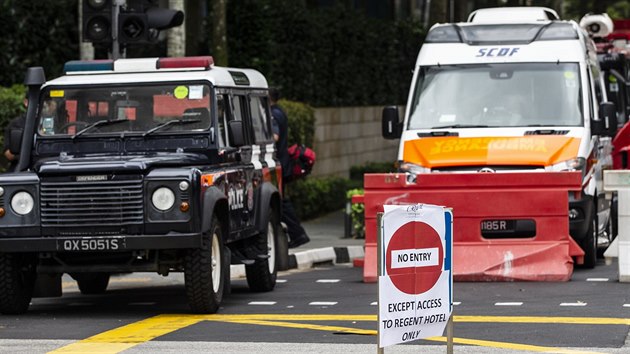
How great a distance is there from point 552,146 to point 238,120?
151 inches

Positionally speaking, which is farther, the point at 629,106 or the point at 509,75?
the point at 629,106

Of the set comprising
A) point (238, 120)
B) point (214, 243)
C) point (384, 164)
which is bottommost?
point (384, 164)

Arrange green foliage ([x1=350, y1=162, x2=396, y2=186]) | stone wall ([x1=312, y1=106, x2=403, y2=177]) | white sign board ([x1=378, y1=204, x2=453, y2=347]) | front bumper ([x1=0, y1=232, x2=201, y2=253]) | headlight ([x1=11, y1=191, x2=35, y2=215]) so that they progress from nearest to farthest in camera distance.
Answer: white sign board ([x1=378, y1=204, x2=453, y2=347]), front bumper ([x1=0, y1=232, x2=201, y2=253]), headlight ([x1=11, y1=191, x2=35, y2=215]), stone wall ([x1=312, y1=106, x2=403, y2=177]), green foliage ([x1=350, y1=162, x2=396, y2=186])

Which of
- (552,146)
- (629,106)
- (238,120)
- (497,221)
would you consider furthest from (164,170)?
(629,106)

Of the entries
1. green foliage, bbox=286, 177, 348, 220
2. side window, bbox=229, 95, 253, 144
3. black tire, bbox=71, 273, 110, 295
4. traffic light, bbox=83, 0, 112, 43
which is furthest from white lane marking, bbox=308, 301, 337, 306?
green foliage, bbox=286, 177, 348, 220

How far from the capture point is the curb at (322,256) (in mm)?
18547

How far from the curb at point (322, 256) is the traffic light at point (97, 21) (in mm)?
2951

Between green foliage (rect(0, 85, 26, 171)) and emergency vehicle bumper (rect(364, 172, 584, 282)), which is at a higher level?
green foliage (rect(0, 85, 26, 171))

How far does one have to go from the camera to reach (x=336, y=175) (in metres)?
30.2

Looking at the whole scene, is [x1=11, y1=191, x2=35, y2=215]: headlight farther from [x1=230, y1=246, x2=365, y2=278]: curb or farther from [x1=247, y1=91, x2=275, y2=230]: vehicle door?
[x1=230, y1=246, x2=365, y2=278]: curb

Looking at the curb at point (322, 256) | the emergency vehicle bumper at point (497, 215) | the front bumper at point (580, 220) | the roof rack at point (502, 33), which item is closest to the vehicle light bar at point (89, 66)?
the emergency vehicle bumper at point (497, 215)

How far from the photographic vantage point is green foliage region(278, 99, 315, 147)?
23719 millimetres

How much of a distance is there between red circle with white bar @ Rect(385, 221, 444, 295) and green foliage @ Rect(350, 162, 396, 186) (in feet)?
68.3

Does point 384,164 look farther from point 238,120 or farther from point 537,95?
point 238,120
